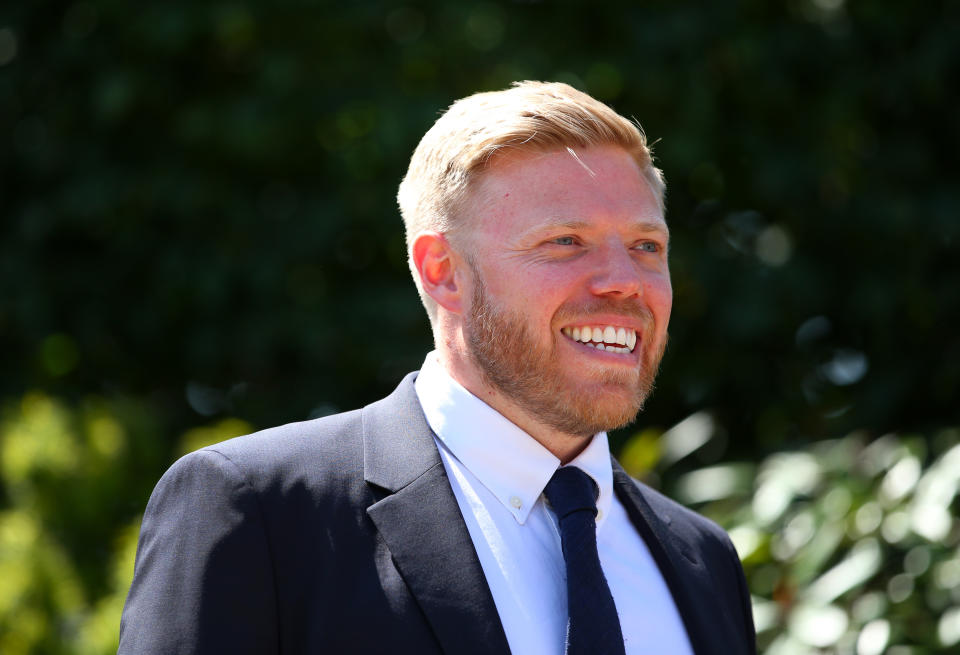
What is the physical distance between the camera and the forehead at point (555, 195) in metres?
1.97

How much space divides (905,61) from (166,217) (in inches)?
126

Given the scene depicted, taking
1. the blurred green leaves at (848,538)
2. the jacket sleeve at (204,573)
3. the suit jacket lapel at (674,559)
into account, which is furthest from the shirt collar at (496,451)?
the blurred green leaves at (848,538)

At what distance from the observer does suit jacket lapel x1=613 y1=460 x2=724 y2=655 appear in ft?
6.50

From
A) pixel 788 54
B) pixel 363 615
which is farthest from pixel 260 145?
pixel 363 615

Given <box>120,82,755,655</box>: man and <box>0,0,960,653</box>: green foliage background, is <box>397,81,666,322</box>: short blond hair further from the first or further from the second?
<box>0,0,960,653</box>: green foliage background

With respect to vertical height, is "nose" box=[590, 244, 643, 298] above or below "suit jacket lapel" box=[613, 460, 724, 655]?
above

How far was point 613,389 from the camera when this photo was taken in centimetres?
196

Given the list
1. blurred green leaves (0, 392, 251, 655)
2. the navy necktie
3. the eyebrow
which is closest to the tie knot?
the navy necktie

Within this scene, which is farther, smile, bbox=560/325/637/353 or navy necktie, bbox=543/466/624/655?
smile, bbox=560/325/637/353

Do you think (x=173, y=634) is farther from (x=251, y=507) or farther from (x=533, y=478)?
(x=533, y=478)

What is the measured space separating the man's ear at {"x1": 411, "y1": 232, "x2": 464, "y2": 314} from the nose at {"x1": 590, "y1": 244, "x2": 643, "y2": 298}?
26 centimetres

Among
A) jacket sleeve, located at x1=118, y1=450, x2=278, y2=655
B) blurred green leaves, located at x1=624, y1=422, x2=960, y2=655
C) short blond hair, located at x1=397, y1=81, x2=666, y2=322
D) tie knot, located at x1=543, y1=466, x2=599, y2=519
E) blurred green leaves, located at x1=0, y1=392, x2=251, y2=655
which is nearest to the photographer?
jacket sleeve, located at x1=118, y1=450, x2=278, y2=655

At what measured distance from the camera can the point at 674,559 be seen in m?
2.09

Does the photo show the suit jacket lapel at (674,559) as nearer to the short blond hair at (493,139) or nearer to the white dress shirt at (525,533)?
the white dress shirt at (525,533)
